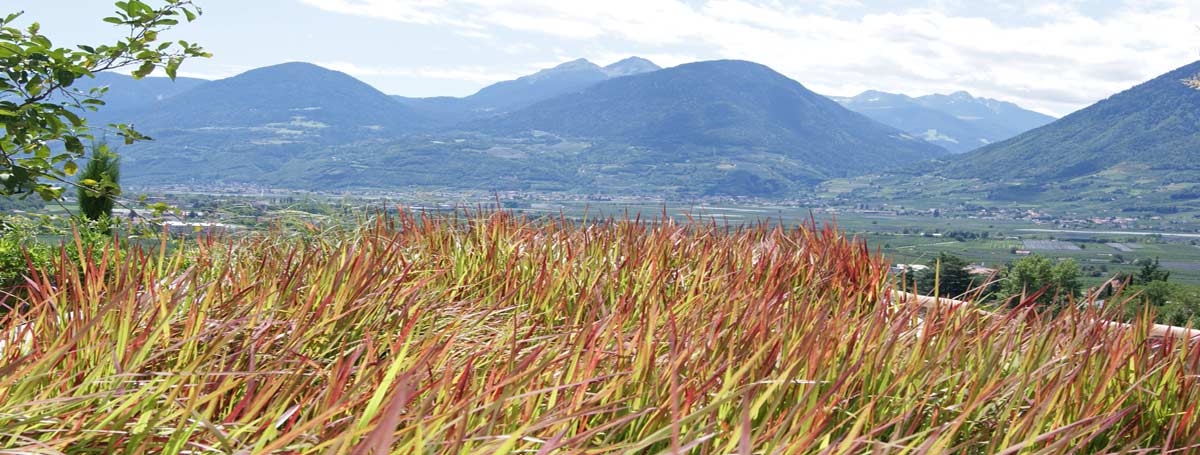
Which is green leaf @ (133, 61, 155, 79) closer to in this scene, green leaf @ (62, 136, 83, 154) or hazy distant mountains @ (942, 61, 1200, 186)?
green leaf @ (62, 136, 83, 154)

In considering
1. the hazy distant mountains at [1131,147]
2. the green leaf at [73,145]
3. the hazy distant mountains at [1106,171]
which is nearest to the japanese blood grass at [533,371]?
the green leaf at [73,145]

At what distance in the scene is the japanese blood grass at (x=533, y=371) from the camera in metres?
1.78

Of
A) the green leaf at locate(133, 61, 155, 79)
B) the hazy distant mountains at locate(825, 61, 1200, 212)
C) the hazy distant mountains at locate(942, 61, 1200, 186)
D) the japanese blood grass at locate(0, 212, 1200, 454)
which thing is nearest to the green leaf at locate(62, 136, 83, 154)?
the green leaf at locate(133, 61, 155, 79)

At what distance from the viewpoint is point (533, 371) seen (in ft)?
6.86

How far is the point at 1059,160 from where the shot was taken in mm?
Answer: 190000

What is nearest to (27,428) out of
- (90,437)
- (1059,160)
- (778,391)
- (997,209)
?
(90,437)

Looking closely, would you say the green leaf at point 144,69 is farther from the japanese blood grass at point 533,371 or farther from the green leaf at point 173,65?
the japanese blood grass at point 533,371

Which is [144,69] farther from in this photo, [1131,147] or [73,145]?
[1131,147]

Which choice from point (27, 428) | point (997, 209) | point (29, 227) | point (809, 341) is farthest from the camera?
point (997, 209)

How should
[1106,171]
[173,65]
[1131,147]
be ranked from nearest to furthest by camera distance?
[173,65] → [1106,171] → [1131,147]

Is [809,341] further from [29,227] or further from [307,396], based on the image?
[29,227]

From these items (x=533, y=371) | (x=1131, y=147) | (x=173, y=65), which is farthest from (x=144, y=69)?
(x=1131, y=147)

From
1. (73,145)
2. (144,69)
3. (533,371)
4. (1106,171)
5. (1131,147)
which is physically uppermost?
(1131,147)

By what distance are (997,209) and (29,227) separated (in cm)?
16671
